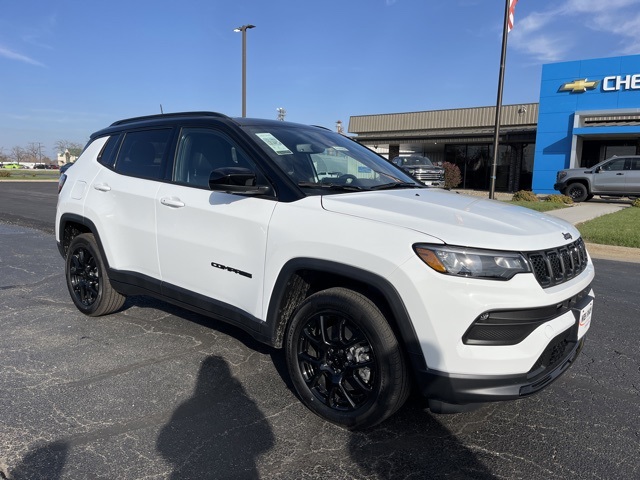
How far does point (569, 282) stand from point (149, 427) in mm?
2497

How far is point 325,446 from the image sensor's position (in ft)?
8.96

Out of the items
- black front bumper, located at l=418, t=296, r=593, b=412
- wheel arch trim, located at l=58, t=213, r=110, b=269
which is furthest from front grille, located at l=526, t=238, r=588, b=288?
wheel arch trim, located at l=58, t=213, r=110, b=269

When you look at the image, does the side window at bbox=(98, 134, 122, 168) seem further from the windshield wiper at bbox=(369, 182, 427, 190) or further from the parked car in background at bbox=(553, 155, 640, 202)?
the parked car in background at bbox=(553, 155, 640, 202)

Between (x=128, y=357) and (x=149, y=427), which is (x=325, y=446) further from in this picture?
(x=128, y=357)

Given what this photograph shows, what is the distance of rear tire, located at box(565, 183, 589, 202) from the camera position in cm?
1967

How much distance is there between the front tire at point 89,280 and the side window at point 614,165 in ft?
63.6

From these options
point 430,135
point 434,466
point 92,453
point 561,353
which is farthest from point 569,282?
point 430,135

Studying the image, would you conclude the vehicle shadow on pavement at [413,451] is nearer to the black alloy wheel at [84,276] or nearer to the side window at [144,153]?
the side window at [144,153]

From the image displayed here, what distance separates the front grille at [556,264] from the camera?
2.53 metres

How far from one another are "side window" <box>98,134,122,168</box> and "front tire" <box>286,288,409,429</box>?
2.64 m

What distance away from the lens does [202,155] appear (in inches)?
149

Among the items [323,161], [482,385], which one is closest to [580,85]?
[323,161]

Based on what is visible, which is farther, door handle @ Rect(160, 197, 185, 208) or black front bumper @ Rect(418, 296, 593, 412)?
door handle @ Rect(160, 197, 185, 208)

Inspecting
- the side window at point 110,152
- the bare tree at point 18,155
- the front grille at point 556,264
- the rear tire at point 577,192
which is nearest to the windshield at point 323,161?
the front grille at point 556,264
